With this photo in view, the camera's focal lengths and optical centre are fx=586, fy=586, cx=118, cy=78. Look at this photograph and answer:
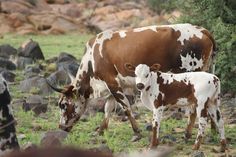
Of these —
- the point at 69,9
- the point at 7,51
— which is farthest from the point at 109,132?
the point at 69,9


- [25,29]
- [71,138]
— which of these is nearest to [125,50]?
[71,138]

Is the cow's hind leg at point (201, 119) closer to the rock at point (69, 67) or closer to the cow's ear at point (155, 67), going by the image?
the cow's ear at point (155, 67)

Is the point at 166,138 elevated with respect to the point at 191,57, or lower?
lower

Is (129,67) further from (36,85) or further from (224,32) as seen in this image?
(36,85)

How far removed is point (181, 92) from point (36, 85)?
665 centimetres

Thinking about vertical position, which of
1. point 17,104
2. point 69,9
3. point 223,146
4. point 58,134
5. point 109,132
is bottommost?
point 223,146

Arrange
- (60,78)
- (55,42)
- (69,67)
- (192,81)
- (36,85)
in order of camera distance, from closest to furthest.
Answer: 1. (192,81)
2. (36,85)
3. (60,78)
4. (69,67)
5. (55,42)

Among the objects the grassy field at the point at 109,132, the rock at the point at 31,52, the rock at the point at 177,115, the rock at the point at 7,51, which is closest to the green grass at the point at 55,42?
the rock at the point at 7,51

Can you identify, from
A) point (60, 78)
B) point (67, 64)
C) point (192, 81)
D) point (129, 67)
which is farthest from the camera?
point (67, 64)

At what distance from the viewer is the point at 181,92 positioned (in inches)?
357

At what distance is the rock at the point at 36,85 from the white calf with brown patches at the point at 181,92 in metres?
5.81

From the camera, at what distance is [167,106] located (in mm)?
9242

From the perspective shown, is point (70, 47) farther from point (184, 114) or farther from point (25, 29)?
point (184, 114)

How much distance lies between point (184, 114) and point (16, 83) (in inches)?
213
